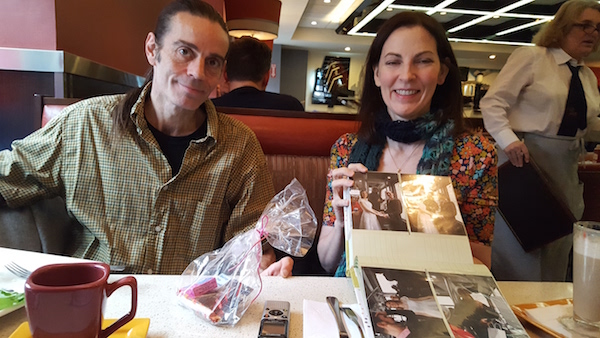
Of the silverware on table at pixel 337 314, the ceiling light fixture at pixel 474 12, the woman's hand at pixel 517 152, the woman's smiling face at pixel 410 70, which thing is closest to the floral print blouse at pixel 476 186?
the woman's smiling face at pixel 410 70

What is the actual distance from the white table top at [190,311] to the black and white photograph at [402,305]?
107 millimetres

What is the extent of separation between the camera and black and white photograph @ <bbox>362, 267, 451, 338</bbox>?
59cm

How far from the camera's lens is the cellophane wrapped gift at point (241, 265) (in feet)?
2.27

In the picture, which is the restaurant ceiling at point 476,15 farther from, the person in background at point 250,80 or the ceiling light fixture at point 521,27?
the person in background at point 250,80

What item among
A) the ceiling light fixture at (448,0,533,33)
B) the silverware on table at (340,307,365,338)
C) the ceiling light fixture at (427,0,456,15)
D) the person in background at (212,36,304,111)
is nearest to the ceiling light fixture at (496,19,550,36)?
the ceiling light fixture at (448,0,533,33)

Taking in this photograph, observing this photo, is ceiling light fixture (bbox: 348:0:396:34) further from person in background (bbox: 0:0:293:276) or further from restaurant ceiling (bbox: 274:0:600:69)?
person in background (bbox: 0:0:293:276)

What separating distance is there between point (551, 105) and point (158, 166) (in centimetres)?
197

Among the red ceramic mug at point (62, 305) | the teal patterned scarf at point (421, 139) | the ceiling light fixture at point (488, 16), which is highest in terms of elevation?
the ceiling light fixture at point (488, 16)

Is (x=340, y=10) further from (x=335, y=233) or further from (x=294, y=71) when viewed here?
(x=335, y=233)

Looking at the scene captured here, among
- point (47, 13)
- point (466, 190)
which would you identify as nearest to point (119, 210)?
point (466, 190)

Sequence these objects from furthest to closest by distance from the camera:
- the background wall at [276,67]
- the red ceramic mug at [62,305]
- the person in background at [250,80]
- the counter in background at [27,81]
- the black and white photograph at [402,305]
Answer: the background wall at [276,67]
the person in background at [250,80]
the counter in background at [27,81]
the black and white photograph at [402,305]
the red ceramic mug at [62,305]

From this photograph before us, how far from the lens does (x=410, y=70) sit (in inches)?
46.1

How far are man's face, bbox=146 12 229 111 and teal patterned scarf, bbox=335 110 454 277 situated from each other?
1.75 ft

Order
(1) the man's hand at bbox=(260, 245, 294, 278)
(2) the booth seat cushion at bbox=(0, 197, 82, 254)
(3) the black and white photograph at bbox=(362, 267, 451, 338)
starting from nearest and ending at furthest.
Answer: (3) the black and white photograph at bbox=(362, 267, 451, 338) → (1) the man's hand at bbox=(260, 245, 294, 278) → (2) the booth seat cushion at bbox=(0, 197, 82, 254)
